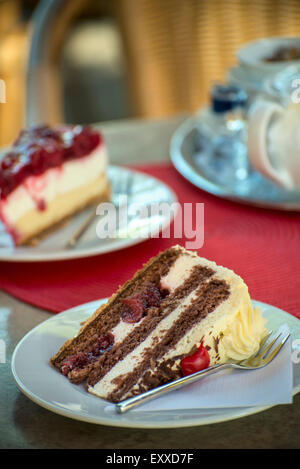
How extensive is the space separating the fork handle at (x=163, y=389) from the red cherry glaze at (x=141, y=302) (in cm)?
12

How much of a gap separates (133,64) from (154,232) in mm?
1552

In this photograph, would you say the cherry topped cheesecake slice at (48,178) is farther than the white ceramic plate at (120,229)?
Yes

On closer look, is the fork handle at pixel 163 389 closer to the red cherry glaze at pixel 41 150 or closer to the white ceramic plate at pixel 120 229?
the white ceramic plate at pixel 120 229

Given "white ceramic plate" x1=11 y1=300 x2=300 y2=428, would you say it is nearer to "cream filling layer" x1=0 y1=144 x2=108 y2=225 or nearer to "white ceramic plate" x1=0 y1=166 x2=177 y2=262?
"white ceramic plate" x1=0 y1=166 x2=177 y2=262

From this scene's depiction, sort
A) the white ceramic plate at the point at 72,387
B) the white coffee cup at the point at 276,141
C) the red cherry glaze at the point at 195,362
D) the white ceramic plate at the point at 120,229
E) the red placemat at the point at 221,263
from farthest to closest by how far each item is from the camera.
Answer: the white coffee cup at the point at 276,141, the white ceramic plate at the point at 120,229, the red placemat at the point at 221,263, the red cherry glaze at the point at 195,362, the white ceramic plate at the point at 72,387

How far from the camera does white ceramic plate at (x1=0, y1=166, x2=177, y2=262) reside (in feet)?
3.84

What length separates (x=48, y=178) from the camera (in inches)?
56.9

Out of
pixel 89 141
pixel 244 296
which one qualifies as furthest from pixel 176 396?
pixel 89 141

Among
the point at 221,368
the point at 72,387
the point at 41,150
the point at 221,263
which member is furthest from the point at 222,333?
the point at 41,150

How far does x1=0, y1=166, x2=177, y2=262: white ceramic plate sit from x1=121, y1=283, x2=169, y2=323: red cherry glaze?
291 mm

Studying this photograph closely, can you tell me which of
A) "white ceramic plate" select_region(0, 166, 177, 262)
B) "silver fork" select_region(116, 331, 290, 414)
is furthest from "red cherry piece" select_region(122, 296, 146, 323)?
"white ceramic plate" select_region(0, 166, 177, 262)

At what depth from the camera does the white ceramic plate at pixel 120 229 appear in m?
1.17

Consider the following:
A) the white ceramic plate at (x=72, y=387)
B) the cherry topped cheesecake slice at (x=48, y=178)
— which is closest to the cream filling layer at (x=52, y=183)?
the cherry topped cheesecake slice at (x=48, y=178)
